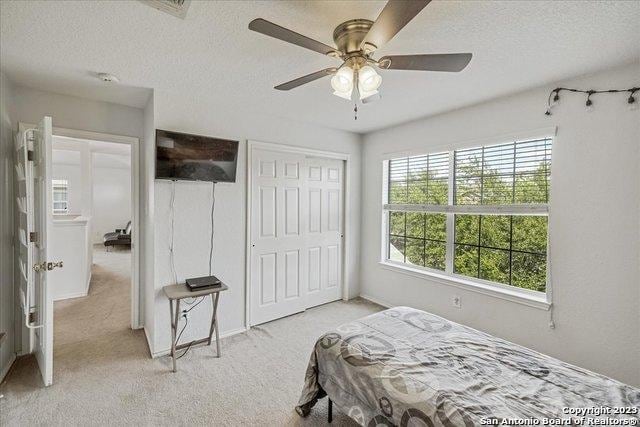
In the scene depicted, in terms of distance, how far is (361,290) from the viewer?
4.25 metres

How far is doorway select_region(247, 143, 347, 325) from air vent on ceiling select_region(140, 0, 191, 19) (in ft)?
5.41

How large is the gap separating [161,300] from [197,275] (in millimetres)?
363

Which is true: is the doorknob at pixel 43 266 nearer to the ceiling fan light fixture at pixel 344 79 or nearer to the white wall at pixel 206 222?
the white wall at pixel 206 222

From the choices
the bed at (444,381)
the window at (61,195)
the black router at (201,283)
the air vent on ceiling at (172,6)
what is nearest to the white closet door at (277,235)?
the black router at (201,283)

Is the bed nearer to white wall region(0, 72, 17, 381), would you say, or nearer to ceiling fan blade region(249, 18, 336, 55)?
ceiling fan blade region(249, 18, 336, 55)

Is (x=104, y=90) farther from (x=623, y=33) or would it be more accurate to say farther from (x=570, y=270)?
(x=570, y=270)

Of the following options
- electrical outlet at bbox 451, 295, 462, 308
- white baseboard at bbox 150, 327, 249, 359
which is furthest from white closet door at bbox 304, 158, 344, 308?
electrical outlet at bbox 451, 295, 462, 308

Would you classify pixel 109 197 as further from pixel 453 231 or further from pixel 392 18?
pixel 392 18

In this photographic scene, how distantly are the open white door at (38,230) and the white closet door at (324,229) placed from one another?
241 cm

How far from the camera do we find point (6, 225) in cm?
236

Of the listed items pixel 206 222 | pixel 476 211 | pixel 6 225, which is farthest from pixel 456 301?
pixel 6 225

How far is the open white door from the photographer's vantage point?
208 cm

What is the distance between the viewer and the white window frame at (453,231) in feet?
8.11

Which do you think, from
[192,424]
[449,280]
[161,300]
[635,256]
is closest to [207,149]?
[161,300]
